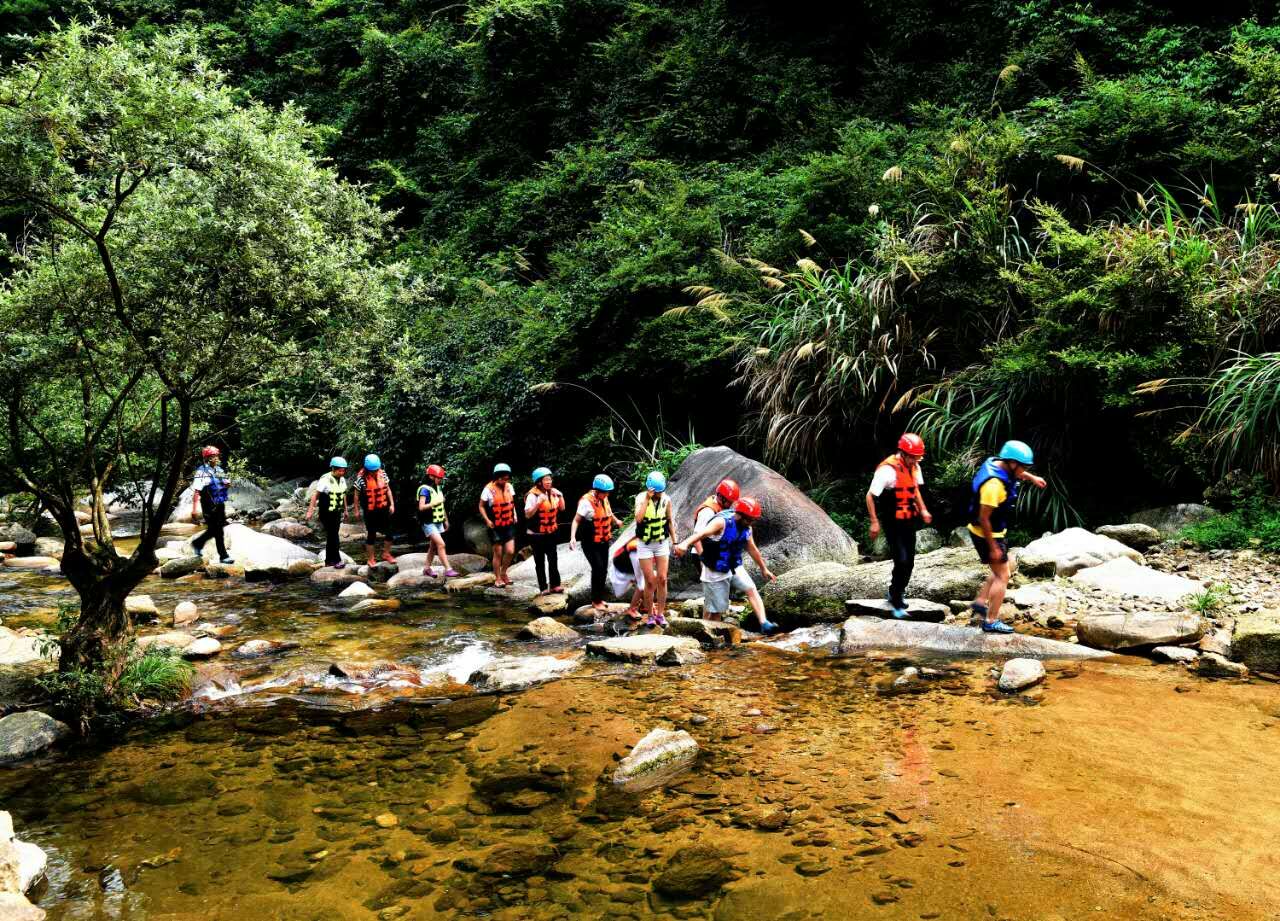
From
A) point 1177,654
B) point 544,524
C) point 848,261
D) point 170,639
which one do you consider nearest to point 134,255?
point 170,639

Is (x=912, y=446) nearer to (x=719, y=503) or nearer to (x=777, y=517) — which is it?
(x=719, y=503)

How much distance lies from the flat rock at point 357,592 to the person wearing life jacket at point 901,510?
721cm

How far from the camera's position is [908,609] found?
26.4ft

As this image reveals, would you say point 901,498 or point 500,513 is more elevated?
point 901,498

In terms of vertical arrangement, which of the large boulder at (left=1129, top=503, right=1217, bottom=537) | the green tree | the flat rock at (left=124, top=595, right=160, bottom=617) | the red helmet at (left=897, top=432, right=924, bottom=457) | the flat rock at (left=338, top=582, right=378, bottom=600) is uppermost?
the green tree

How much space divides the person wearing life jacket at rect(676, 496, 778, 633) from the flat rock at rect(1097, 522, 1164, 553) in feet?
13.1

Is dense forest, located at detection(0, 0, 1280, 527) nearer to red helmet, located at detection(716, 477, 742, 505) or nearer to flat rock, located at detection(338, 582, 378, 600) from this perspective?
flat rock, located at detection(338, 582, 378, 600)

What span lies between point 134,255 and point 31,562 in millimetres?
10942

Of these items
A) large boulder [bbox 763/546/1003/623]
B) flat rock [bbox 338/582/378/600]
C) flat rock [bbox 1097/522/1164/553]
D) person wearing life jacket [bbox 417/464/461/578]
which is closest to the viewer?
large boulder [bbox 763/546/1003/623]

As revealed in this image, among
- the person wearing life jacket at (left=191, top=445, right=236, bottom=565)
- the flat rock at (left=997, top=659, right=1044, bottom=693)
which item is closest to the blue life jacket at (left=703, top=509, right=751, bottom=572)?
the flat rock at (left=997, top=659, right=1044, bottom=693)

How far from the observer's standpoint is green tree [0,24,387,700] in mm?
6164

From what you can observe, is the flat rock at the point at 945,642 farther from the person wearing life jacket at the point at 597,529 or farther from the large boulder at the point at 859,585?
the person wearing life jacket at the point at 597,529

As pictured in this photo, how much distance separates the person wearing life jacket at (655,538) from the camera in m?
9.15

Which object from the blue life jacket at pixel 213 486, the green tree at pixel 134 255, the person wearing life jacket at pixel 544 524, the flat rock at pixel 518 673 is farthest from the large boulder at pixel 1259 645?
the blue life jacket at pixel 213 486
